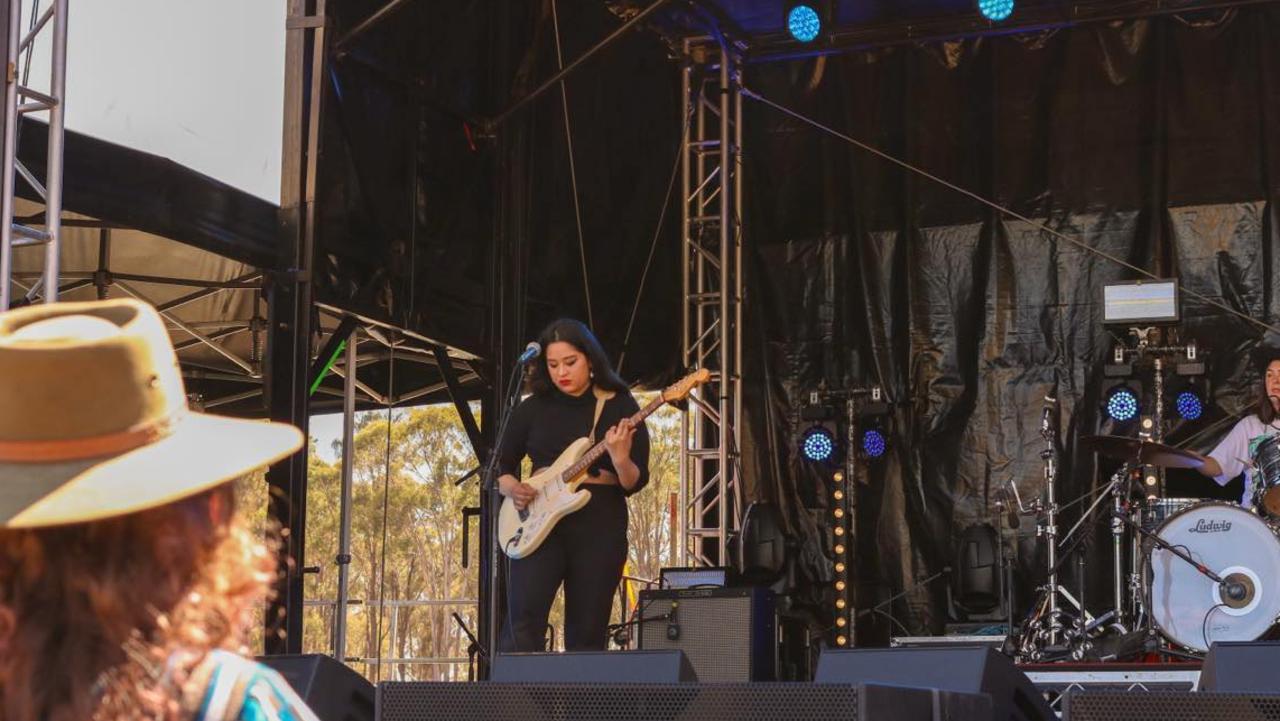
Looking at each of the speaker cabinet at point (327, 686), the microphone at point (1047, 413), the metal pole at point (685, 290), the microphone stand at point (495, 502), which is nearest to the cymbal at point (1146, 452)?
the microphone at point (1047, 413)

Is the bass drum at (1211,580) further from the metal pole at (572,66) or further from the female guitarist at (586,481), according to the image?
the metal pole at (572,66)

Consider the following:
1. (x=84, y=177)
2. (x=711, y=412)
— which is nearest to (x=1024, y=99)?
(x=711, y=412)

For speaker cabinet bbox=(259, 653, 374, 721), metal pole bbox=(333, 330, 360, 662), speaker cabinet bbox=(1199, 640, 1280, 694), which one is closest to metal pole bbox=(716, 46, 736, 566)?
metal pole bbox=(333, 330, 360, 662)

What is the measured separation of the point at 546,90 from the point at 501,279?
95 cm

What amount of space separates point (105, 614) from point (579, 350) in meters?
4.25

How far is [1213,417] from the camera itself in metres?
8.23

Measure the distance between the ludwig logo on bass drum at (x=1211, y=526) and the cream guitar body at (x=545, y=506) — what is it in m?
3.17

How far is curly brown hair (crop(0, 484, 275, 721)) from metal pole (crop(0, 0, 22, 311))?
3841 mm

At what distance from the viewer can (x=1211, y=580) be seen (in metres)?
6.95

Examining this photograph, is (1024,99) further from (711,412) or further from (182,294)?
(182,294)

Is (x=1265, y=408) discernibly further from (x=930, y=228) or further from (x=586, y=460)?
(x=586, y=460)

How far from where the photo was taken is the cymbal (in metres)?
7.14

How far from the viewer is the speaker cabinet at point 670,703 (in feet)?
7.50

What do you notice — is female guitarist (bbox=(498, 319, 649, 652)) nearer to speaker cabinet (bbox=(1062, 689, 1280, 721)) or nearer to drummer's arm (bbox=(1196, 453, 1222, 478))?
speaker cabinet (bbox=(1062, 689, 1280, 721))
